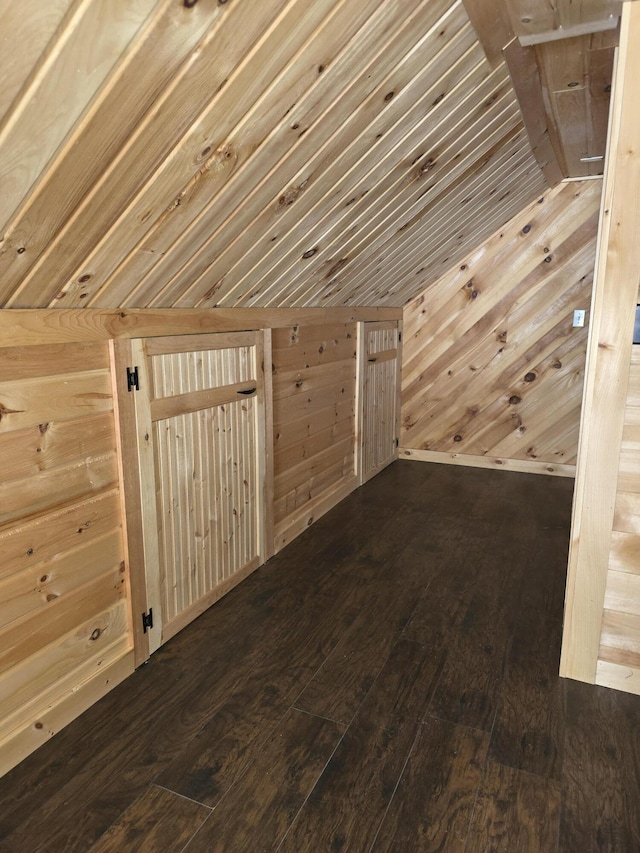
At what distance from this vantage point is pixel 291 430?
3.05m

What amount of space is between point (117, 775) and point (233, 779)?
0.31 metres

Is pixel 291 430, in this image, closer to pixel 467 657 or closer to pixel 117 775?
pixel 467 657

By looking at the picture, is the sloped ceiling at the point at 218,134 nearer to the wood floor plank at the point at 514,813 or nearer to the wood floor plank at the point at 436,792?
the wood floor plank at the point at 436,792

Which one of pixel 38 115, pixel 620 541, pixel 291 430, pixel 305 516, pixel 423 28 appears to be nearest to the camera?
pixel 38 115

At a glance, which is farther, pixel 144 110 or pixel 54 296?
pixel 54 296

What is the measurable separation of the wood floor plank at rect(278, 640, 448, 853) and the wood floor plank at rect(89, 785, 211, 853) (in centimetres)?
24

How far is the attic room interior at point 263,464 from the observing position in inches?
50.5

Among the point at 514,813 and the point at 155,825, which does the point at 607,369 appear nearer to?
the point at 514,813

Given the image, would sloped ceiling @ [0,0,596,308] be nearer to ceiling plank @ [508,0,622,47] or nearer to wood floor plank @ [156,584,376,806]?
ceiling plank @ [508,0,622,47]

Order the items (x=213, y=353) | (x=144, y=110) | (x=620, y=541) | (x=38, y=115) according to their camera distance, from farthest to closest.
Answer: (x=213, y=353)
(x=620, y=541)
(x=144, y=110)
(x=38, y=115)

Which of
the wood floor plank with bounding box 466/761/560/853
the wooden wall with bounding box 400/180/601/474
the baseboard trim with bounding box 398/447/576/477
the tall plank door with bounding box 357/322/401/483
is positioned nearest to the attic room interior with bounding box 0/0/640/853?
the wood floor plank with bounding box 466/761/560/853

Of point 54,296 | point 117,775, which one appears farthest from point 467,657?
point 54,296

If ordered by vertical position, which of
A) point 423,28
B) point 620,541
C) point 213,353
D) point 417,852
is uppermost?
point 423,28

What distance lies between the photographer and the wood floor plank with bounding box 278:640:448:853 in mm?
1411
